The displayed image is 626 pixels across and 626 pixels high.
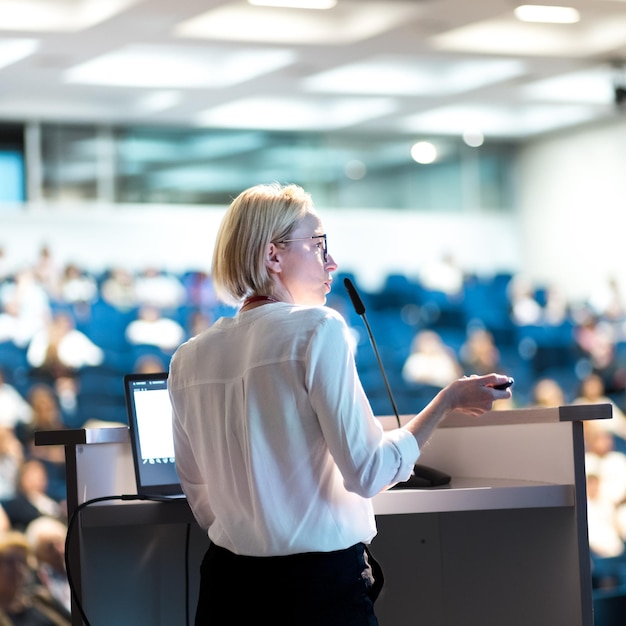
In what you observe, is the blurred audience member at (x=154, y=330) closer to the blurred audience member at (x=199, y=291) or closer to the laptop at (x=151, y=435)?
the blurred audience member at (x=199, y=291)

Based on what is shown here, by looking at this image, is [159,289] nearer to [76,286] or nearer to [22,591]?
[76,286]

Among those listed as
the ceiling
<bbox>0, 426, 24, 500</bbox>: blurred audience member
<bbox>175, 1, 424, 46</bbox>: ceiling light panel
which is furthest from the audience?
<bbox>175, 1, 424, 46</bbox>: ceiling light panel

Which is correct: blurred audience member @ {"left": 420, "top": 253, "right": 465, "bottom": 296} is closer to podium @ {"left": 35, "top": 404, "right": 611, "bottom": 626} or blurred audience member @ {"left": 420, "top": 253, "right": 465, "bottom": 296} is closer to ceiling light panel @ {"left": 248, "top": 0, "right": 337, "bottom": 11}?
ceiling light panel @ {"left": 248, "top": 0, "right": 337, "bottom": 11}

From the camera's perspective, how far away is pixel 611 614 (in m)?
3.76

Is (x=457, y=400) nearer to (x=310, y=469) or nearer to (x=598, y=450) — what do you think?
(x=310, y=469)

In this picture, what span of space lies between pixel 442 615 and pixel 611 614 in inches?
69.3

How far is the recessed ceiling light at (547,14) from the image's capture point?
5.84m

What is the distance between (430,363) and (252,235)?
6.22 m

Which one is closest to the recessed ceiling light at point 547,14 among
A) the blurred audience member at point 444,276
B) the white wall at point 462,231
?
the white wall at point 462,231

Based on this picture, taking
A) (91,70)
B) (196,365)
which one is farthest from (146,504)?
(91,70)

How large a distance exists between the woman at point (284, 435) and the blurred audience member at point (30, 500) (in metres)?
5.14

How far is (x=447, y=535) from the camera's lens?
2258 millimetres

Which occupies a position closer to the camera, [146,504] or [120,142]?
[146,504]

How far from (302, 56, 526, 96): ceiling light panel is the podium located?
15.4 feet
